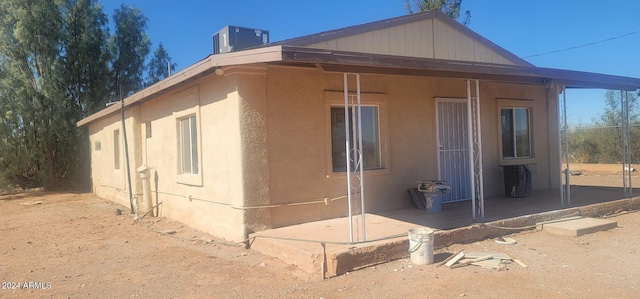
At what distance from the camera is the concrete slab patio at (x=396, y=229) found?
5.50 meters

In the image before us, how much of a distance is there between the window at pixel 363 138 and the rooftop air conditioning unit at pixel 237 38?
11.5 feet

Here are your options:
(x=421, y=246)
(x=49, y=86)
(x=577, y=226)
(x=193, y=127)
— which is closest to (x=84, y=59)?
(x=49, y=86)

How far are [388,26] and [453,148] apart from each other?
3.10m

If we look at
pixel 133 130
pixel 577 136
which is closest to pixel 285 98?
pixel 133 130

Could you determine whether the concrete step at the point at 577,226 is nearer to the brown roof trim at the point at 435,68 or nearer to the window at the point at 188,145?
the brown roof trim at the point at 435,68

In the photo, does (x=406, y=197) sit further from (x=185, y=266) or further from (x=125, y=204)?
(x=125, y=204)

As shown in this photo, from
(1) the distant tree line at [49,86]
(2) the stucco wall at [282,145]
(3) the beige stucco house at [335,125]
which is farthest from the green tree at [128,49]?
(2) the stucco wall at [282,145]

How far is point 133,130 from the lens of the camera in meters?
11.5

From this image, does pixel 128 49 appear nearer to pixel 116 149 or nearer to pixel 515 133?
pixel 116 149

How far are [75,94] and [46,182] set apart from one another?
168 inches

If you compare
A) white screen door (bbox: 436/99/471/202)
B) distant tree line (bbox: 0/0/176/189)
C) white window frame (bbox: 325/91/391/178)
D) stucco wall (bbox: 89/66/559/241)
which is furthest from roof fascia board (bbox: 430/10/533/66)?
distant tree line (bbox: 0/0/176/189)

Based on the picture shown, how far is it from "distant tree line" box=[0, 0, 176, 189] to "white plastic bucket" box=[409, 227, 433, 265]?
19.0 metres

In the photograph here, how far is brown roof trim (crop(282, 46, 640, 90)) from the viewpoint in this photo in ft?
18.0

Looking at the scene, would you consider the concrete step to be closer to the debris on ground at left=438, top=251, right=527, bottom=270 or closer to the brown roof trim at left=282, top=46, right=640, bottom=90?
the debris on ground at left=438, top=251, right=527, bottom=270
